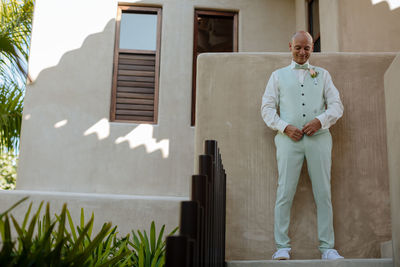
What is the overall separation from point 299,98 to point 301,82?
145 mm

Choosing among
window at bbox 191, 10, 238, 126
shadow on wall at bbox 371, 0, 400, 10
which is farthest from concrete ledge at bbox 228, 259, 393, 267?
window at bbox 191, 10, 238, 126

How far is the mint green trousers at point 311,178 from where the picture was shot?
3.96 metres

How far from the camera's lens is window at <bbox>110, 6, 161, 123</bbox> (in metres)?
6.64

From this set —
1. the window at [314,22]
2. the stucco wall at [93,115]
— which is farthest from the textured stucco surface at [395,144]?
the window at [314,22]

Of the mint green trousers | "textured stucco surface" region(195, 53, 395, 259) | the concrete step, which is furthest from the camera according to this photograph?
"textured stucco surface" region(195, 53, 395, 259)

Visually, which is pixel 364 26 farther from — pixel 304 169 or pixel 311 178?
pixel 311 178

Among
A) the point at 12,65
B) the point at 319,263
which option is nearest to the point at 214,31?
the point at 12,65

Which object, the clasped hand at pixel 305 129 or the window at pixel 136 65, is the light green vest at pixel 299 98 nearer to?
the clasped hand at pixel 305 129

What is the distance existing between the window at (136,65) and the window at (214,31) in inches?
20.2

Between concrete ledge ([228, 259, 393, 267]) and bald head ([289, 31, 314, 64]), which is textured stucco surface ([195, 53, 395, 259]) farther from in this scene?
concrete ledge ([228, 259, 393, 267])

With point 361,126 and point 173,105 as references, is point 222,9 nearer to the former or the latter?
point 173,105

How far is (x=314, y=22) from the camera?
689 cm

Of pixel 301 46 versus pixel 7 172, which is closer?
pixel 301 46

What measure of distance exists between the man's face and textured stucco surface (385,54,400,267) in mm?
1038
